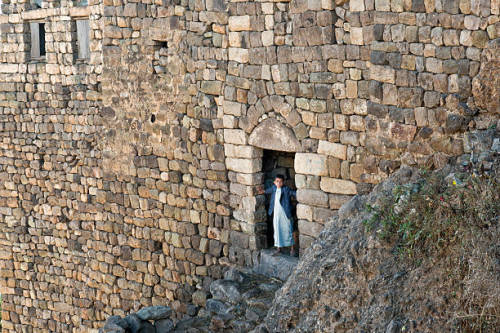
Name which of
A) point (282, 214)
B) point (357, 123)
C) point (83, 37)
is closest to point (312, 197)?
point (282, 214)

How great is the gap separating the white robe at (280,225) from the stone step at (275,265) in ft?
0.55

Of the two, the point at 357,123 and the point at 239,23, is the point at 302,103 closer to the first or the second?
the point at 357,123

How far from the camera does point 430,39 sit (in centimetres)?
844

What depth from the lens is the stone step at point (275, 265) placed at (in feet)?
32.8

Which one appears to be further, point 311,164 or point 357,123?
point 311,164

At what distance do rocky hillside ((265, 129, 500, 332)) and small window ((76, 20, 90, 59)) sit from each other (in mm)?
5690

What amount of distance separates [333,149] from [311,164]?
14.2 inches

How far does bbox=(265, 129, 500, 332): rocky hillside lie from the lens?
6977mm

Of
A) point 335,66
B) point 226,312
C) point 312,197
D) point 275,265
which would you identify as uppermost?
point 335,66

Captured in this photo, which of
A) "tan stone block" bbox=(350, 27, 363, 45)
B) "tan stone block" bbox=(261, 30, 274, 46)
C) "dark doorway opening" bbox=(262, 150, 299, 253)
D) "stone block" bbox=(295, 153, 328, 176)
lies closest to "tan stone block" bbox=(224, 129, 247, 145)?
"dark doorway opening" bbox=(262, 150, 299, 253)

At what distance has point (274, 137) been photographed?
33.2ft

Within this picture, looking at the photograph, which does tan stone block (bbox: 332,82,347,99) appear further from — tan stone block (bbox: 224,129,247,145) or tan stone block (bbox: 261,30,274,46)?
tan stone block (bbox: 224,129,247,145)

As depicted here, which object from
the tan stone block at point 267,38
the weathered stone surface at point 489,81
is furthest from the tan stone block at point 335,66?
the weathered stone surface at point 489,81

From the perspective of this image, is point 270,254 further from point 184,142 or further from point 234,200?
point 184,142
